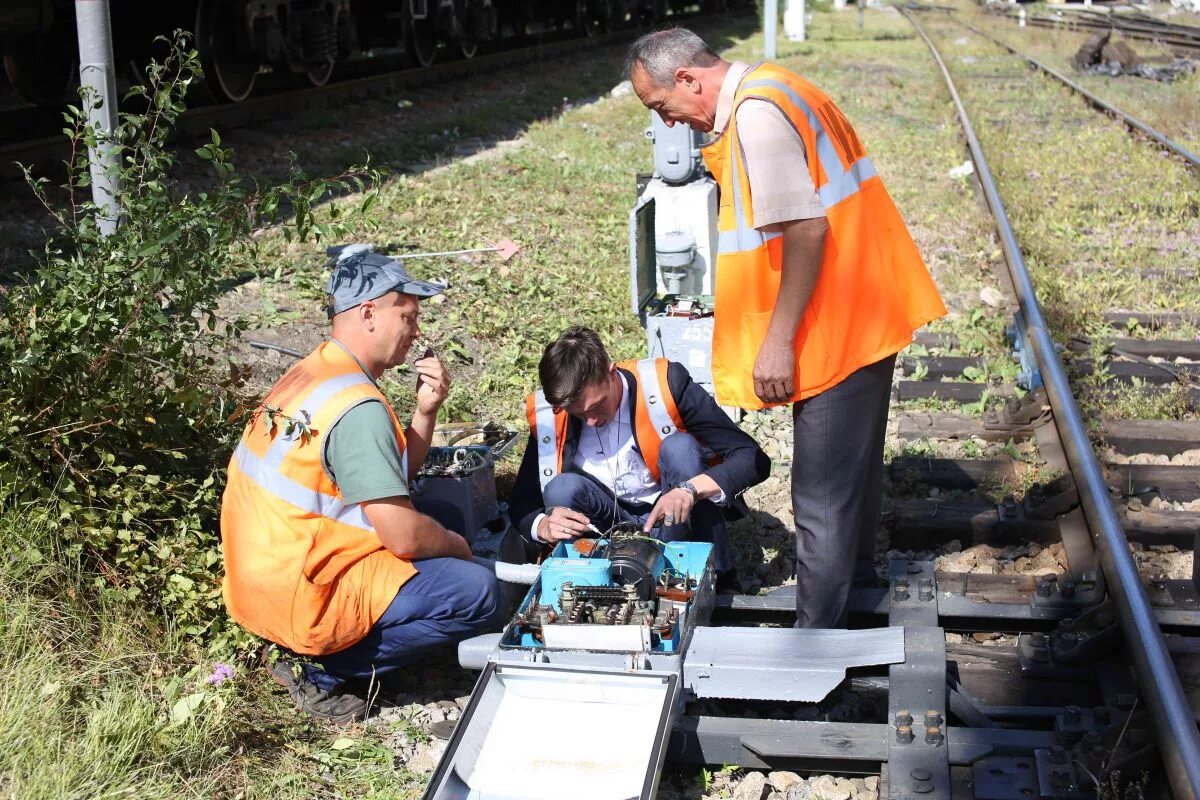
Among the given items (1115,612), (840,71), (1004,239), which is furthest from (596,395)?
(840,71)

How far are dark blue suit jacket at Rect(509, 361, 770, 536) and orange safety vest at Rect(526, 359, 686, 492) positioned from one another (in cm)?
2

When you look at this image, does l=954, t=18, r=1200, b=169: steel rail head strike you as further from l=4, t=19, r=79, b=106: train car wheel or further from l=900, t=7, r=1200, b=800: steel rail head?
l=4, t=19, r=79, b=106: train car wheel

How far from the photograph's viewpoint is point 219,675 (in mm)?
3359

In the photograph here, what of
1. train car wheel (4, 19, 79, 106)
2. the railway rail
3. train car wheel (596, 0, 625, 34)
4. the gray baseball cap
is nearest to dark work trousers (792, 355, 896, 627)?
the gray baseball cap

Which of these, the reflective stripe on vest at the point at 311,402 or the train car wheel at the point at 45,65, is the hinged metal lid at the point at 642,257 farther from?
the train car wheel at the point at 45,65

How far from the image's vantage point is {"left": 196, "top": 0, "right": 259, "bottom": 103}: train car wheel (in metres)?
10.6

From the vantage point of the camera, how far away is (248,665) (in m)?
3.61

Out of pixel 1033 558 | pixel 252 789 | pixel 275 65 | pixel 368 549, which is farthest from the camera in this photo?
pixel 275 65

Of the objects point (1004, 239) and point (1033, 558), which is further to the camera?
point (1004, 239)

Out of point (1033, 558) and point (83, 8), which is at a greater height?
point (83, 8)

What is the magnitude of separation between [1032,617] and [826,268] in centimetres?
122

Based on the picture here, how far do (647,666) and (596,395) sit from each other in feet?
2.95

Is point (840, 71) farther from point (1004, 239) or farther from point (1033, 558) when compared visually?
point (1033, 558)

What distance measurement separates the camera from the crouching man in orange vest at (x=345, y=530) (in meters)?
3.26
